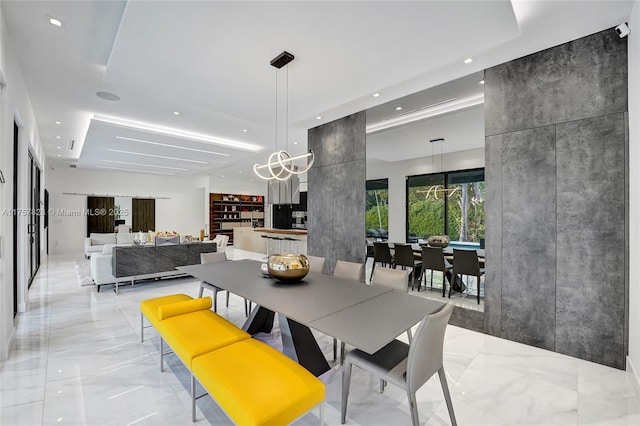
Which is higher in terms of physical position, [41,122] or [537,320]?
[41,122]

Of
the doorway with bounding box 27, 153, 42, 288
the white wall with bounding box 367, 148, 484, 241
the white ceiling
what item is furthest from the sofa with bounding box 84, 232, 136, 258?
the white wall with bounding box 367, 148, 484, 241

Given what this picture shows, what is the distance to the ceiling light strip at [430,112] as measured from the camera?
4.01m

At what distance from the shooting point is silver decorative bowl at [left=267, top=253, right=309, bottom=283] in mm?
2619

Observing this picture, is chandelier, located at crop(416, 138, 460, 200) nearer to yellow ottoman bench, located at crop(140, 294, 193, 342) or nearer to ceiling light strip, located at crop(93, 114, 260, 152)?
ceiling light strip, located at crop(93, 114, 260, 152)

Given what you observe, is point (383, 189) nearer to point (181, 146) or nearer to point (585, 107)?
point (585, 107)

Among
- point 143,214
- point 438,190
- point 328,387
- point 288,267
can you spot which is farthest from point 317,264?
point 143,214

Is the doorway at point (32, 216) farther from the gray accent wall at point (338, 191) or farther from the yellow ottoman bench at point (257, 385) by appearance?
the yellow ottoman bench at point (257, 385)

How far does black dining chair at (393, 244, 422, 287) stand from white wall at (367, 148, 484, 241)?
25.6 inches

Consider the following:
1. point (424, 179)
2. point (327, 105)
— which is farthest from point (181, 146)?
point (424, 179)

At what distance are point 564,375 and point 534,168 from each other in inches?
74.6

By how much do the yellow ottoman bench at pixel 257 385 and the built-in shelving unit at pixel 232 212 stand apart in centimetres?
1093

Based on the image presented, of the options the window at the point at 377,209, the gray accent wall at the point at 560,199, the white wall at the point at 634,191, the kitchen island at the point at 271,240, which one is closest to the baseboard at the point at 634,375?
the white wall at the point at 634,191

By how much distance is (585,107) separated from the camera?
8.95 feet

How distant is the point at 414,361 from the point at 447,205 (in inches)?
145
